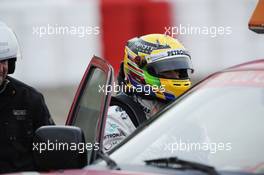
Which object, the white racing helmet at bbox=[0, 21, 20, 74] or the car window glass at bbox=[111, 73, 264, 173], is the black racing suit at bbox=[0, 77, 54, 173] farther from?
the car window glass at bbox=[111, 73, 264, 173]

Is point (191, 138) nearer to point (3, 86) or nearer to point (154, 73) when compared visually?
point (3, 86)

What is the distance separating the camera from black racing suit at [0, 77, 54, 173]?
6.45 m

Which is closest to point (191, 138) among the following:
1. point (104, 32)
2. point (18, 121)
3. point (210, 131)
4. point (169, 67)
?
point (210, 131)

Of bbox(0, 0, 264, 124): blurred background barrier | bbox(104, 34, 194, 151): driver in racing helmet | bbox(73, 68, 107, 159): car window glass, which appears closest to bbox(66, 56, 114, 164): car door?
bbox(73, 68, 107, 159): car window glass

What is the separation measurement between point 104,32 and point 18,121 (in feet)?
25.1

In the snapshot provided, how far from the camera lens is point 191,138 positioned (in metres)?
5.06

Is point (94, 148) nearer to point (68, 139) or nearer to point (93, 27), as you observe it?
point (68, 139)

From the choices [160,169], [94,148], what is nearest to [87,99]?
[94,148]

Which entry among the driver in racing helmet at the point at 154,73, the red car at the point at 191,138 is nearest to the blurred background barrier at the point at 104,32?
the driver in racing helmet at the point at 154,73

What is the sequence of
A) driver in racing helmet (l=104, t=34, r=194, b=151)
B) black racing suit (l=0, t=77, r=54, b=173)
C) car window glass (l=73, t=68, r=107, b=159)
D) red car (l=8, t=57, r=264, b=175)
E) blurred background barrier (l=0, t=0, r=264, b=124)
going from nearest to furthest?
red car (l=8, t=57, r=264, b=175) < car window glass (l=73, t=68, r=107, b=159) < black racing suit (l=0, t=77, r=54, b=173) < driver in racing helmet (l=104, t=34, r=194, b=151) < blurred background barrier (l=0, t=0, r=264, b=124)

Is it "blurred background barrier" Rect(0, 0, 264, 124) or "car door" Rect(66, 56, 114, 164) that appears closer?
"car door" Rect(66, 56, 114, 164)

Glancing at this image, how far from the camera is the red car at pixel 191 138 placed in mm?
4773

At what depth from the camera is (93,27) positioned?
13.8m

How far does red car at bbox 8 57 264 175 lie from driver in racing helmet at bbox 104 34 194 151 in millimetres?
1633
